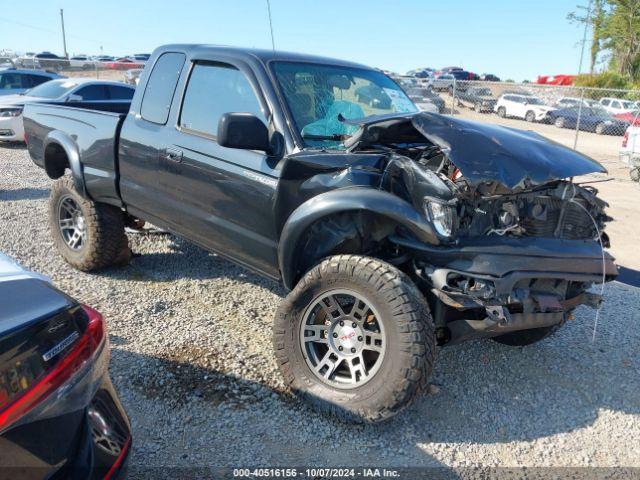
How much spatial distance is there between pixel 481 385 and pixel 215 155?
233 cm

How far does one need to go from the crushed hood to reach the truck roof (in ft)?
3.02

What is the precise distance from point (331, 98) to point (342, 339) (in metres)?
1.77

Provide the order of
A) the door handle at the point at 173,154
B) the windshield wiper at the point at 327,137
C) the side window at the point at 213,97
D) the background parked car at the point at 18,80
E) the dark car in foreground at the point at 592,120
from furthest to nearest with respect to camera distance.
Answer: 1. the dark car in foreground at the point at 592,120
2. the background parked car at the point at 18,80
3. the door handle at the point at 173,154
4. the side window at the point at 213,97
5. the windshield wiper at the point at 327,137

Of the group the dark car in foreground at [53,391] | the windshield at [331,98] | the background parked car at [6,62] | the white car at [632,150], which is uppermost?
the background parked car at [6,62]

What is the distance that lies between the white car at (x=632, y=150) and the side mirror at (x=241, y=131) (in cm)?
1114

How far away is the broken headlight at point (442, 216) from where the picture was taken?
2814mm

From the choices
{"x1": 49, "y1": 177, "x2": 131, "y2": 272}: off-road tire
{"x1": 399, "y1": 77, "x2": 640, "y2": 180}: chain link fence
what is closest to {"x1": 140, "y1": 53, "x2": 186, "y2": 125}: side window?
{"x1": 49, "y1": 177, "x2": 131, "y2": 272}: off-road tire

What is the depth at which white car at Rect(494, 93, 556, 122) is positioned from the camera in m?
26.1

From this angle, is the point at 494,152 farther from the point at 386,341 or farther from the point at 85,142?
the point at 85,142

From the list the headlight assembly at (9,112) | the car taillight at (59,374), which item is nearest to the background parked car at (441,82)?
the headlight assembly at (9,112)

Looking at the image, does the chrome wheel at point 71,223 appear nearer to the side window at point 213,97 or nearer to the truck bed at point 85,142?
the truck bed at point 85,142

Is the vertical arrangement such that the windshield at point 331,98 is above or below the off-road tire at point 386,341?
above

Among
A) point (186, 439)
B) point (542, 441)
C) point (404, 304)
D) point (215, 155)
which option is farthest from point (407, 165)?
point (186, 439)

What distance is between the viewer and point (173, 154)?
3982 millimetres
